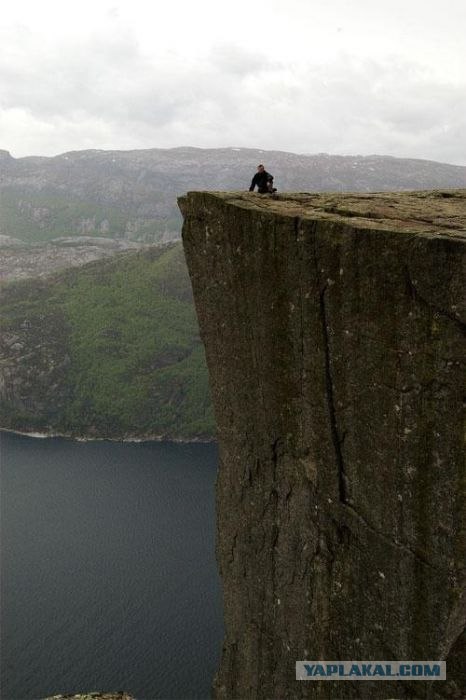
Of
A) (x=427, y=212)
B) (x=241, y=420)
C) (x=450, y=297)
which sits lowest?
(x=241, y=420)

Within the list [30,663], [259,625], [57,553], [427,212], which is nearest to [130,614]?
[30,663]

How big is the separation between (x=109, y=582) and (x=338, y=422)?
7162cm

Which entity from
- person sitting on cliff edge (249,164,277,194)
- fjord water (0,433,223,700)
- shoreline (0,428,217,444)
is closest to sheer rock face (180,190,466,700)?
person sitting on cliff edge (249,164,277,194)

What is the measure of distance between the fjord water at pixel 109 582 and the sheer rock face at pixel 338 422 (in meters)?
47.1

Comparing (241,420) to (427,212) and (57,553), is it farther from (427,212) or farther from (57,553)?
(57,553)

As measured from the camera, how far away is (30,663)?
6197cm

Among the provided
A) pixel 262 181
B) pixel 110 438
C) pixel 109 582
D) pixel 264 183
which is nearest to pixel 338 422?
pixel 264 183

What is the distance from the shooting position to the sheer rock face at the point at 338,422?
42.7 feet

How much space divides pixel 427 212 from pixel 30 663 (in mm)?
66511

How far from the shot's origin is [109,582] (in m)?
77.1

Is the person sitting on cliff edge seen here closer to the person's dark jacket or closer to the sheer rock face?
the person's dark jacket

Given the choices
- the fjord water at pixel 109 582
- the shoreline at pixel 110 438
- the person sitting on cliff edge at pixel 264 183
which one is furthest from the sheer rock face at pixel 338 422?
the shoreline at pixel 110 438

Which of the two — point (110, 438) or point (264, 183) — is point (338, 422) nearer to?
point (264, 183)

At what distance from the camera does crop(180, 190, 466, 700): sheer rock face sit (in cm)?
1300
